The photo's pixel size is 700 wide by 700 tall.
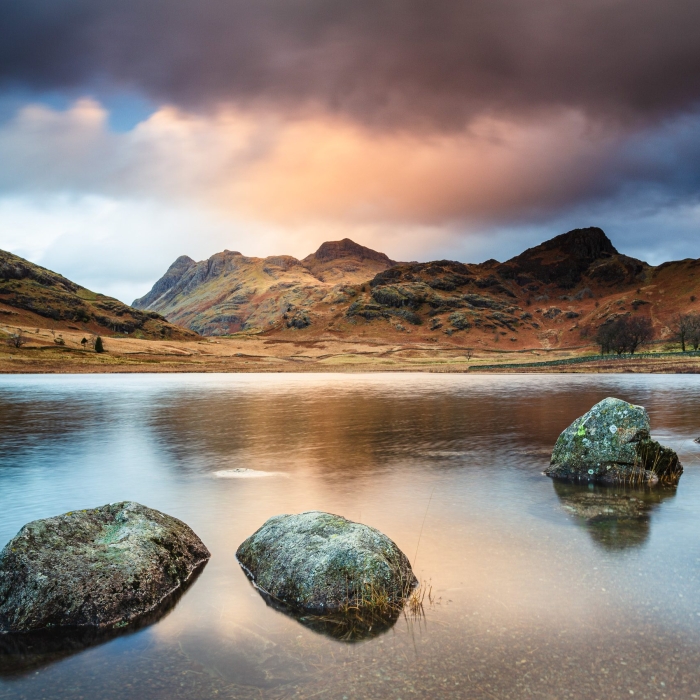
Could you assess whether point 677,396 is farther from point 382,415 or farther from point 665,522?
point 665,522

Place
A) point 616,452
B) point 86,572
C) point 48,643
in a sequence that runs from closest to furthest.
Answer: point 48,643
point 86,572
point 616,452

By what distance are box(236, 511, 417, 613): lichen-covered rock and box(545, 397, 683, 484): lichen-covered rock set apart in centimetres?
1225

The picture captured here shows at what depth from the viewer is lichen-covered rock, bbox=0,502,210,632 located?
403 inches

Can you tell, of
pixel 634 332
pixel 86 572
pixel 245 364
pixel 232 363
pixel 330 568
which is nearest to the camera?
pixel 86 572

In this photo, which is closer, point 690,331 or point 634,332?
point 690,331

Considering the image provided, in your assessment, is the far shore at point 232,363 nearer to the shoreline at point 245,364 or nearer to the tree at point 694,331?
the shoreline at point 245,364

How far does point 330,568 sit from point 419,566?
2727 mm

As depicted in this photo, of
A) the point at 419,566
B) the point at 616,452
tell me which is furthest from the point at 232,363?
the point at 419,566

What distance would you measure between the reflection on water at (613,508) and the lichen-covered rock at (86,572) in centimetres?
1064

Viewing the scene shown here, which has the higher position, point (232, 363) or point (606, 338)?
point (606, 338)

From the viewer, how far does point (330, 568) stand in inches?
442

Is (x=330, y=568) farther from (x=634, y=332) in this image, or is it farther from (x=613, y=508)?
(x=634, y=332)

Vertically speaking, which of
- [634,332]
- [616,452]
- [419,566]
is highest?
[634,332]

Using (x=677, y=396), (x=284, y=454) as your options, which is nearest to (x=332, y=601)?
(x=284, y=454)
